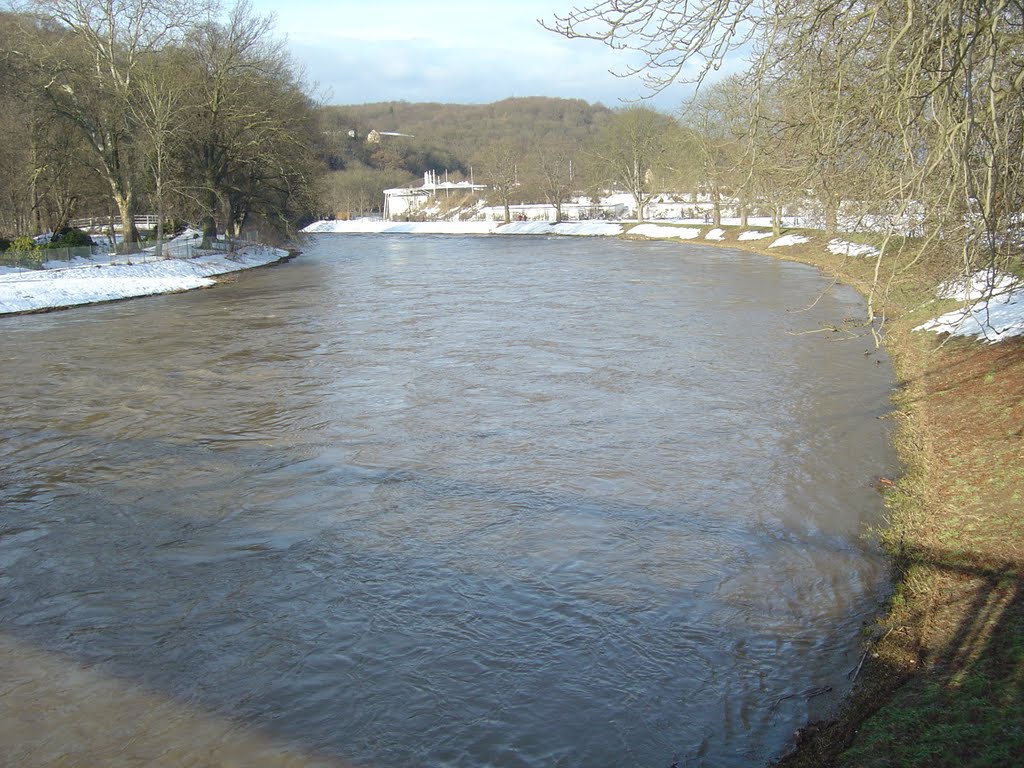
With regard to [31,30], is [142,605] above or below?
below

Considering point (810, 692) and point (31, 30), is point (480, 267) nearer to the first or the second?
point (31, 30)

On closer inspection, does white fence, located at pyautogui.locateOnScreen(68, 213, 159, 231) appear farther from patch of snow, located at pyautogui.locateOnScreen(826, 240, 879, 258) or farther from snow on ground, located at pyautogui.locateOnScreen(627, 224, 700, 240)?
patch of snow, located at pyautogui.locateOnScreen(826, 240, 879, 258)

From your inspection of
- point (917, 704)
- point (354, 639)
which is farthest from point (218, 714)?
point (917, 704)

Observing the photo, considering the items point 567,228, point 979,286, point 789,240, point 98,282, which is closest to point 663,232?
point 567,228

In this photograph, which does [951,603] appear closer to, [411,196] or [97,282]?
[97,282]

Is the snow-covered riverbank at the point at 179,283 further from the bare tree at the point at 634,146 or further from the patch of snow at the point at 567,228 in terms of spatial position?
the patch of snow at the point at 567,228

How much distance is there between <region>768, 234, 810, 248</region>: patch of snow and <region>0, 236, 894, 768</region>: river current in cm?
2358

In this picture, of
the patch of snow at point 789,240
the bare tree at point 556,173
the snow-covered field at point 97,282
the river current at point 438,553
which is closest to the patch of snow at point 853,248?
the river current at point 438,553

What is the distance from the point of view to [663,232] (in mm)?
57281

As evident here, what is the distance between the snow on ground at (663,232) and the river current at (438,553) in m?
38.2

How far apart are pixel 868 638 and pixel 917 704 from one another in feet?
3.90

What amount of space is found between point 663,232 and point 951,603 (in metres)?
53.1

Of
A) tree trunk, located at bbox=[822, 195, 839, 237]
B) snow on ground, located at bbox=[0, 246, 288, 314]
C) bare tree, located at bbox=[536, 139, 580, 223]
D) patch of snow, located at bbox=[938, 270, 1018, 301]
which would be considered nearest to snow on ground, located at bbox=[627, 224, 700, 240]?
bare tree, located at bbox=[536, 139, 580, 223]

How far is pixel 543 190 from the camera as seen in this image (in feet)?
269
